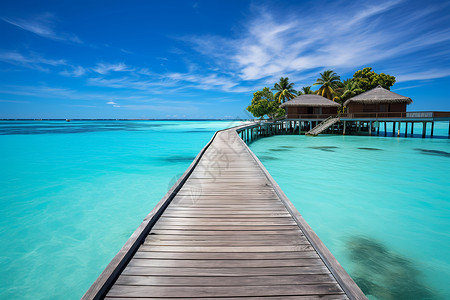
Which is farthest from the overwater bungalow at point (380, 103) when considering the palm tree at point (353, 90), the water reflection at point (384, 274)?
the water reflection at point (384, 274)

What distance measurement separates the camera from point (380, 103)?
81.9ft

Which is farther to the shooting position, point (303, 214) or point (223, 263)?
point (303, 214)

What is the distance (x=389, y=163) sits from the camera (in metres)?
12.5

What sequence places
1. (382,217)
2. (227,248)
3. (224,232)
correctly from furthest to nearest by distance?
1. (382,217)
2. (224,232)
3. (227,248)

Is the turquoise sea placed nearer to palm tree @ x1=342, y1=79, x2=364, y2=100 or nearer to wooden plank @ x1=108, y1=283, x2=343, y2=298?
wooden plank @ x1=108, y1=283, x2=343, y2=298

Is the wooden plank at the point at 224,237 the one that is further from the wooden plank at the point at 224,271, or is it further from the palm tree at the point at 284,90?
the palm tree at the point at 284,90

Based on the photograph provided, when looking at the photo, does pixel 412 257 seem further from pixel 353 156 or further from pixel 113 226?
pixel 353 156

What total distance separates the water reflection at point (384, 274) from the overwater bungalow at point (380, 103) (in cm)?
2377

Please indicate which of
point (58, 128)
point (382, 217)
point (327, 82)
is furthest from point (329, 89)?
point (58, 128)

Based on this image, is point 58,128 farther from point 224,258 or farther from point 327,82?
point 224,258

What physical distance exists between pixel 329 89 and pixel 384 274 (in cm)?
3755

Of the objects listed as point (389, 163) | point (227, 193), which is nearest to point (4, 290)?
point (227, 193)

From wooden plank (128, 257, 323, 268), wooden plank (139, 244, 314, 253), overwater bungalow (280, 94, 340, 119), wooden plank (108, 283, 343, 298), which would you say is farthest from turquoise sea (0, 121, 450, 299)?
overwater bungalow (280, 94, 340, 119)

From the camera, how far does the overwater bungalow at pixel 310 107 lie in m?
28.2
